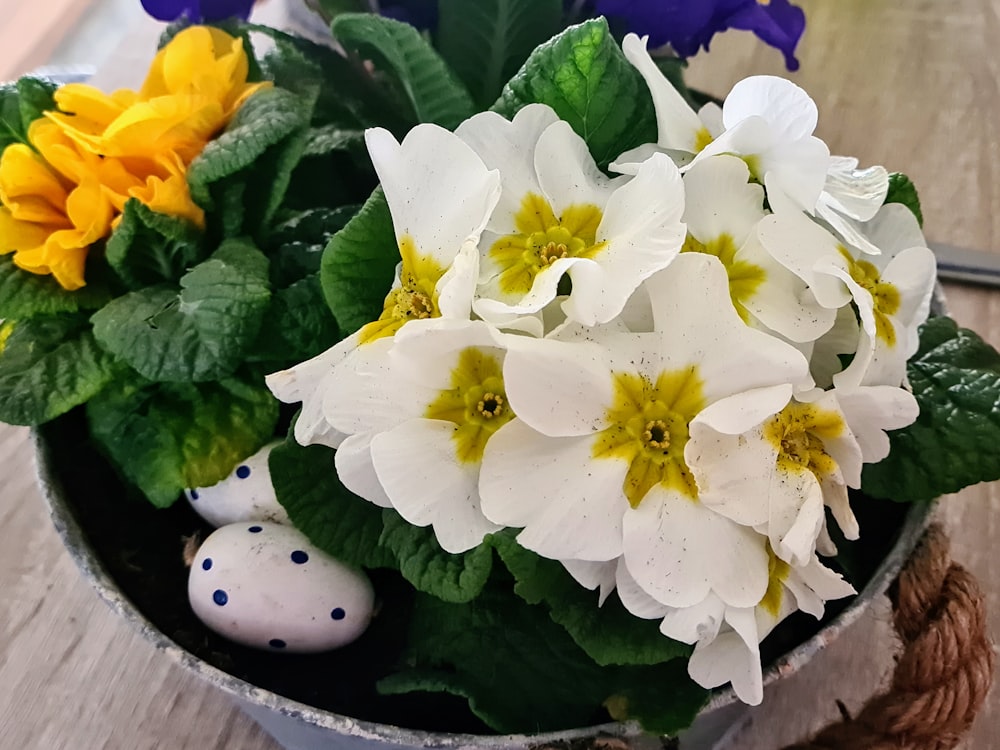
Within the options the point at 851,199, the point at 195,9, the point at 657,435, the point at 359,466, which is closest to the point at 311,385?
the point at 359,466

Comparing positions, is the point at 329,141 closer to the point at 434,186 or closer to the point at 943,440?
the point at 434,186

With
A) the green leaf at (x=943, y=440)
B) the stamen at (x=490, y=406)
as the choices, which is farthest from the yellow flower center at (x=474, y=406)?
the green leaf at (x=943, y=440)

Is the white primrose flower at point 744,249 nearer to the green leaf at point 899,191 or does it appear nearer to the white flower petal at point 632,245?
the white flower petal at point 632,245

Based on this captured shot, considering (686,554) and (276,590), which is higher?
(686,554)

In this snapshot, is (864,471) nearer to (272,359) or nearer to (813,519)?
(813,519)

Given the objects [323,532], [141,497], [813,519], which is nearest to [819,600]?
[813,519]

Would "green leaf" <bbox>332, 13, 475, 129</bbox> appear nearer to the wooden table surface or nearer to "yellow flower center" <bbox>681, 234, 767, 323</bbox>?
"yellow flower center" <bbox>681, 234, 767, 323</bbox>

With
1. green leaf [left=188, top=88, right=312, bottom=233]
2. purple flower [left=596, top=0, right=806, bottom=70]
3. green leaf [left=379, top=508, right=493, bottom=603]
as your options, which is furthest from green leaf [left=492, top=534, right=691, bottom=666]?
purple flower [left=596, top=0, right=806, bottom=70]
